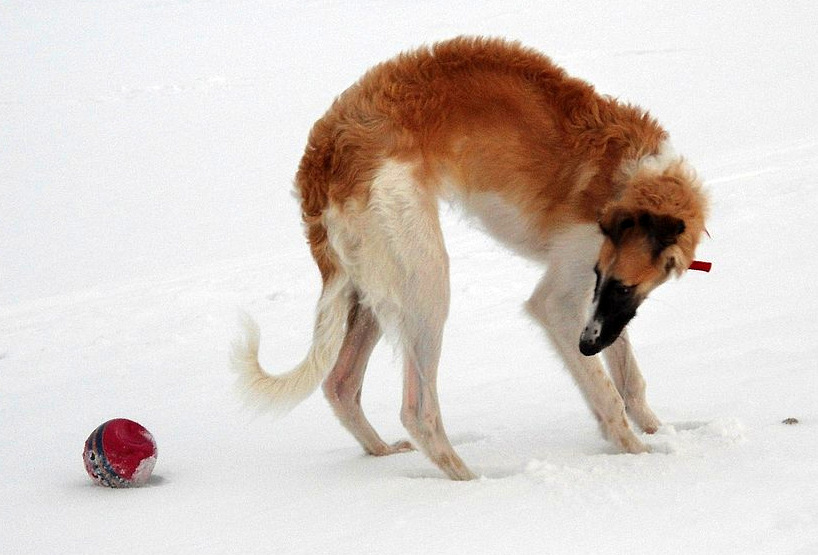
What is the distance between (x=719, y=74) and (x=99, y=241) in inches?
385

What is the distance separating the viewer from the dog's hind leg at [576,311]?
12.9 feet

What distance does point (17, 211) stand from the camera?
11.1 metres

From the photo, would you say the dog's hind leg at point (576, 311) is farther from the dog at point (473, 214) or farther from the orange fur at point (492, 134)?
the orange fur at point (492, 134)

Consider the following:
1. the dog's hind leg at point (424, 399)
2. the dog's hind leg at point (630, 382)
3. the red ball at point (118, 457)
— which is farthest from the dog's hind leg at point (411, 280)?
the red ball at point (118, 457)

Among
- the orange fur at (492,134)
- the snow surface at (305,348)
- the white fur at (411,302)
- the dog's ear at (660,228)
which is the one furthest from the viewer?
the orange fur at (492,134)

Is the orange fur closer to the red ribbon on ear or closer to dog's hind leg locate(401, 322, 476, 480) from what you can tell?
the red ribbon on ear

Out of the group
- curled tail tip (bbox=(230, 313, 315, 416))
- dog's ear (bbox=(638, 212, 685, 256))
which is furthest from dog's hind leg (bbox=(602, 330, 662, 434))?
curled tail tip (bbox=(230, 313, 315, 416))

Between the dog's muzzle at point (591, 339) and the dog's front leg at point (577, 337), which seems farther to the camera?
the dog's front leg at point (577, 337)

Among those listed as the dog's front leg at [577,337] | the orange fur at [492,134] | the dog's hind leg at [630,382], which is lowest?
the dog's hind leg at [630,382]

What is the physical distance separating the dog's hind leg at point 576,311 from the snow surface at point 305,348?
0.14m

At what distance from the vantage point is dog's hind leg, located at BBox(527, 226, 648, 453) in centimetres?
392

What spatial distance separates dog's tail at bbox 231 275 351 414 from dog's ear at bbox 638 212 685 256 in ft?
3.89

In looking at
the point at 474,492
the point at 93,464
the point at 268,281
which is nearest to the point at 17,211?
the point at 268,281

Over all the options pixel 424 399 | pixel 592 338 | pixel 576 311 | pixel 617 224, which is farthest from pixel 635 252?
pixel 424 399
